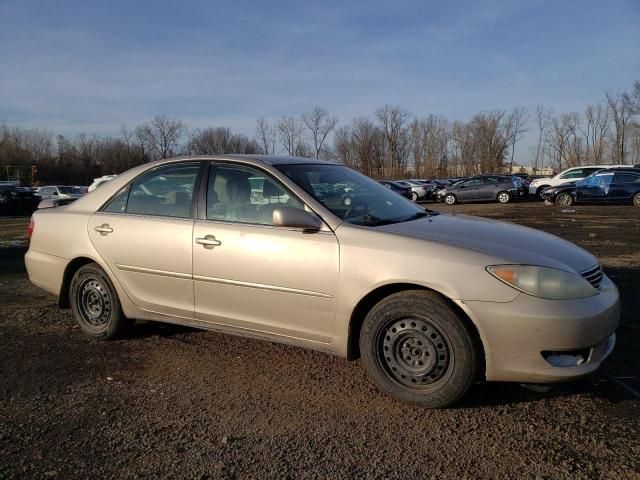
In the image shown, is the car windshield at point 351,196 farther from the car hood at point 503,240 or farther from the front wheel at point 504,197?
the front wheel at point 504,197

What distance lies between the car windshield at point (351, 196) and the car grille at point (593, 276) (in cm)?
125

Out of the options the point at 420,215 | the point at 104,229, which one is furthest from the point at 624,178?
the point at 104,229

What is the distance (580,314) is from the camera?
109 inches

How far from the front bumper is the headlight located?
0.04 metres

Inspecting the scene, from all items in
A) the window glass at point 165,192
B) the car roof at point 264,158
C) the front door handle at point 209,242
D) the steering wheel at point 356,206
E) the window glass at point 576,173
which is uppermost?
the window glass at point 576,173

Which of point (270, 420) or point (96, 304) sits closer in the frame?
point (270, 420)

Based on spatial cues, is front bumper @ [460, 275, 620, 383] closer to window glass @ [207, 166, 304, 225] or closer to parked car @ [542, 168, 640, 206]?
window glass @ [207, 166, 304, 225]

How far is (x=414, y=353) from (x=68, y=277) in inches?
129

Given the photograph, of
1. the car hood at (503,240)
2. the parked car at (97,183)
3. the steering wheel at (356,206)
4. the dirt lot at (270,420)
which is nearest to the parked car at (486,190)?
the parked car at (97,183)

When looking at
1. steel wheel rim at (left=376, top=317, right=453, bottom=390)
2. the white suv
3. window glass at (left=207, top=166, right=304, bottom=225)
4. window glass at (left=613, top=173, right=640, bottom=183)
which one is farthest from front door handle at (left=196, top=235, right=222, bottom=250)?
the white suv

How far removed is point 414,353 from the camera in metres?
3.05

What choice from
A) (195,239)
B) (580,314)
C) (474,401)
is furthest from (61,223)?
(580,314)

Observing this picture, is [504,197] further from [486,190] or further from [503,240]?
[503,240]

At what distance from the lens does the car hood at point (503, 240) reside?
117 inches
